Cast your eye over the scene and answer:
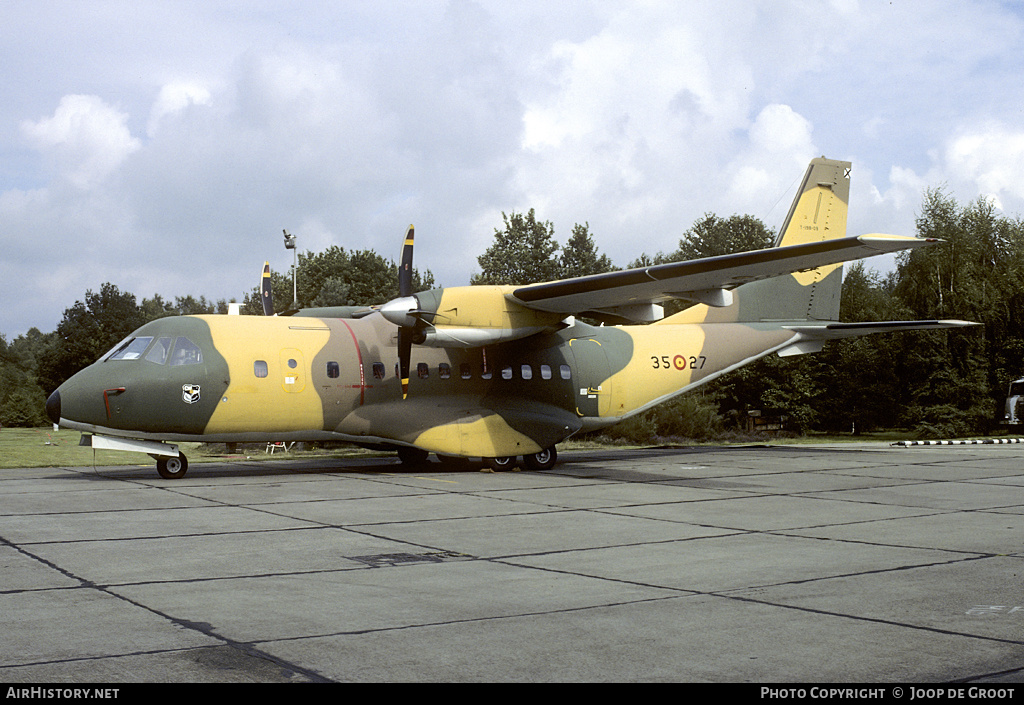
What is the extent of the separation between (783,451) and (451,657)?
21082 millimetres

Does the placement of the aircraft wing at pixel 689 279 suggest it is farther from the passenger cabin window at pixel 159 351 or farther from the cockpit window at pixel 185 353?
the passenger cabin window at pixel 159 351

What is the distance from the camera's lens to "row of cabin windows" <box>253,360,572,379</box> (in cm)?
1786

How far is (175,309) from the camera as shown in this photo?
110250 millimetres

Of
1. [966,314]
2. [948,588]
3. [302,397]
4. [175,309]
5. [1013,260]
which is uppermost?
[175,309]

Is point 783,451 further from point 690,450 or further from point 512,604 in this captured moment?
point 512,604

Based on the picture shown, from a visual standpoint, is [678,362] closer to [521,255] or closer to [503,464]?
[503,464]

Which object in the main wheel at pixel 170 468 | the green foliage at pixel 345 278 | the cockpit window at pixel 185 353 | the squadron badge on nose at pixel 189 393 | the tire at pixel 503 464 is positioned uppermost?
the green foliage at pixel 345 278

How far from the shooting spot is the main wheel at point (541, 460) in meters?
20.6

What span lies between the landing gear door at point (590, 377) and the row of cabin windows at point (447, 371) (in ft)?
1.16

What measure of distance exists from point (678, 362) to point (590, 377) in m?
2.55

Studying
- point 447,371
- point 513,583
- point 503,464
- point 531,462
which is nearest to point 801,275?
point 531,462

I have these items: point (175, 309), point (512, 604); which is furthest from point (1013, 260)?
point (175, 309)

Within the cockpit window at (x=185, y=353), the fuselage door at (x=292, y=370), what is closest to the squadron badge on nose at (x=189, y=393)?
the cockpit window at (x=185, y=353)

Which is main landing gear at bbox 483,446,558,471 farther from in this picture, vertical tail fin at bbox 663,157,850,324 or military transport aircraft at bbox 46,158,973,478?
vertical tail fin at bbox 663,157,850,324
